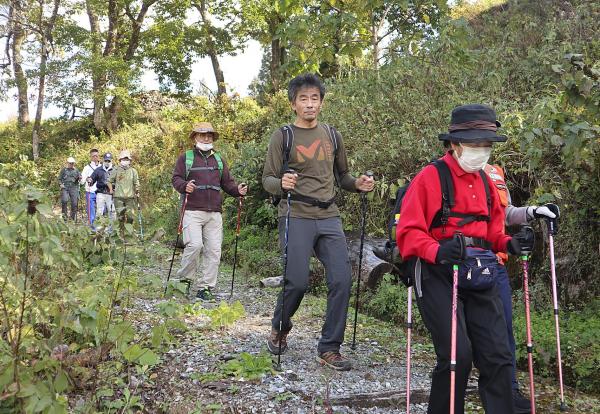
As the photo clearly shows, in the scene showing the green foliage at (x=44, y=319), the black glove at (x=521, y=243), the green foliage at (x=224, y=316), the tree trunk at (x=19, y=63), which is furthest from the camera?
the tree trunk at (x=19, y=63)

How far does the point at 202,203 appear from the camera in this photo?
27.1 feet

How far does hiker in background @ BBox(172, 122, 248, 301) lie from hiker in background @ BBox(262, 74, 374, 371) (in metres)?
2.98

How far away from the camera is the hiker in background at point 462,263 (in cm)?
345

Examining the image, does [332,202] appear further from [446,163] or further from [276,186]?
[446,163]

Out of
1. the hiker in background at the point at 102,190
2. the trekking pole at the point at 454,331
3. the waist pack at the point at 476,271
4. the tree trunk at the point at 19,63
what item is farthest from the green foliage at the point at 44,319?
the tree trunk at the point at 19,63

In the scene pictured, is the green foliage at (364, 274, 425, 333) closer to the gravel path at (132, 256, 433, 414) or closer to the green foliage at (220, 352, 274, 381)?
the gravel path at (132, 256, 433, 414)

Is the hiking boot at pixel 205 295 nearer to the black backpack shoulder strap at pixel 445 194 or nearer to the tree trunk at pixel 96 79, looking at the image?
the black backpack shoulder strap at pixel 445 194

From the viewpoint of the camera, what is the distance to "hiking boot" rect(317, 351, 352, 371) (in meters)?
5.21

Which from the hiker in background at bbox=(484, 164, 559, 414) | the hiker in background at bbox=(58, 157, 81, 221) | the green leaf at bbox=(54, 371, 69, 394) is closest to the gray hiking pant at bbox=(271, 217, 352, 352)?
the hiker in background at bbox=(484, 164, 559, 414)

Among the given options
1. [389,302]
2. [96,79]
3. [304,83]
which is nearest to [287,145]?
[304,83]

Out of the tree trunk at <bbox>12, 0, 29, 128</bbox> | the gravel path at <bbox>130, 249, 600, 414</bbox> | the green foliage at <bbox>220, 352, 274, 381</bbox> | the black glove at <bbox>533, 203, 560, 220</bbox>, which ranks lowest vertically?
the gravel path at <bbox>130, 249, 600, 414</bbox>

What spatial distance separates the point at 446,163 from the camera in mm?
3703

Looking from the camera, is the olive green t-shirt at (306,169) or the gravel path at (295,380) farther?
the olive green t-shirt at (306,169)

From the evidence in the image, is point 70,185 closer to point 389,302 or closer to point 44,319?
point 389,302
